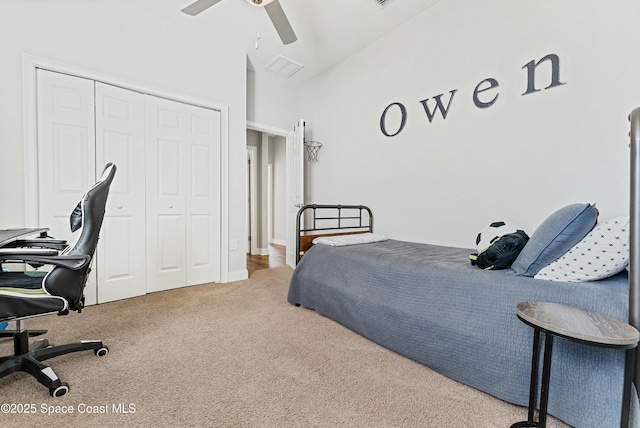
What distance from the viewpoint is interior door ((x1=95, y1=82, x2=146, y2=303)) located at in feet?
8.23

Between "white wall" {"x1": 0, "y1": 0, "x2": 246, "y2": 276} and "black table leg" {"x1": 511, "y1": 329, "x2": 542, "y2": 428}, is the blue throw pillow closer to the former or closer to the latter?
"black table leg" {"x1": 511, "y1": 329, "x2": 542, "y2": 428}

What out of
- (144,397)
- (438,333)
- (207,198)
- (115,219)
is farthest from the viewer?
(207,198)

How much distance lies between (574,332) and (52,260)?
2.02 metres

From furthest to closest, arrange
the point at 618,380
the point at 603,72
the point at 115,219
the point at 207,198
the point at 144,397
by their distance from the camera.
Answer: the point at 207,198 → the point at 115,219 → the point at 603,72 → the point at 144,397 → the point at 618,380

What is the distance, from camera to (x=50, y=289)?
1.26 metres

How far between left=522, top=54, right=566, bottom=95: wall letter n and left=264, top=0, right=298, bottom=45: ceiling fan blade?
74.9 inches

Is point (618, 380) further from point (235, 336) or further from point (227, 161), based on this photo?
point (227, 161)

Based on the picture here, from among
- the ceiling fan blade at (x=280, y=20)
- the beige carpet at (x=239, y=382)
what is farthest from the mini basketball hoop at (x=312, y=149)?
the beige carpet at (x=239, y=382)

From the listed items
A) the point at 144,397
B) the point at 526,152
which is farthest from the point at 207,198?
the point at 526,152

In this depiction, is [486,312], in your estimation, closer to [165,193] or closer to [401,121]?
[401,121]

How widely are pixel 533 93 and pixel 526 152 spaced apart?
44 cm

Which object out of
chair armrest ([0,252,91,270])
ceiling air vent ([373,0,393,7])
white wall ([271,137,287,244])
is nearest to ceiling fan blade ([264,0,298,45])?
ceiling air vent ([373,0,393,7])

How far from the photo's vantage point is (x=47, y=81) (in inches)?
88.8

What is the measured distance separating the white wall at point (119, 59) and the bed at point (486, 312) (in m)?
1.99
